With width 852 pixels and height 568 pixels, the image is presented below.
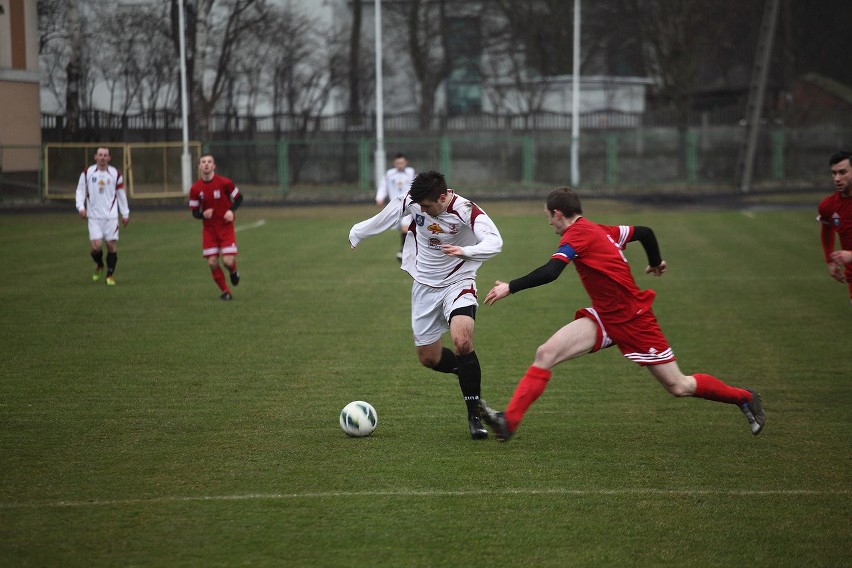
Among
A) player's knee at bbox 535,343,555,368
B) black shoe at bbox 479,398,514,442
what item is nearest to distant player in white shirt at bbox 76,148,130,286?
black shoe at bbox 479,398,514,442

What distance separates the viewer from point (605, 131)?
45281 mm

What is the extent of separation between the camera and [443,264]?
24.5 feet

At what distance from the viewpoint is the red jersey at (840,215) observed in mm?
8336

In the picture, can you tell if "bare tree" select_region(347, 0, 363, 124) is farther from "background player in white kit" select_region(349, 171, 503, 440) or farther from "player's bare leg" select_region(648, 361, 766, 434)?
"player's bare leg" select_region(648, 361, 766, 434)

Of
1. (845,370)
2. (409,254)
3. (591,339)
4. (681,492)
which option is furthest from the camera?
(845,370)

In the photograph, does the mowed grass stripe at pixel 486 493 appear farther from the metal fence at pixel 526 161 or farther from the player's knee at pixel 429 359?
the metal fence at pixel 526 161

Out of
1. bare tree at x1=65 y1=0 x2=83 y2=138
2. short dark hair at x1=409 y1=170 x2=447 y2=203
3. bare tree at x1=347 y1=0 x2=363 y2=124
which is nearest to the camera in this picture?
short dark hair at x1=409 y1=170 x2=447 y2=203

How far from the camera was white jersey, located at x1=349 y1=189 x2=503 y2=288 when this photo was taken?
7270mm

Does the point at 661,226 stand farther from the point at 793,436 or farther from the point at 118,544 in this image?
the point at 118,544

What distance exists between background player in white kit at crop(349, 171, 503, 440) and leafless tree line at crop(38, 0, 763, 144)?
33006 mm

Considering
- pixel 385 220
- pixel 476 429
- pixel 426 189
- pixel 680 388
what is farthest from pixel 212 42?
pixel 680 388

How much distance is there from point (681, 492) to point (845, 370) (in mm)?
4283

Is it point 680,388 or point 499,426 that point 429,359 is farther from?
point 680,388

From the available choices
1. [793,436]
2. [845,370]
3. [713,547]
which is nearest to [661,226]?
[845,370]
